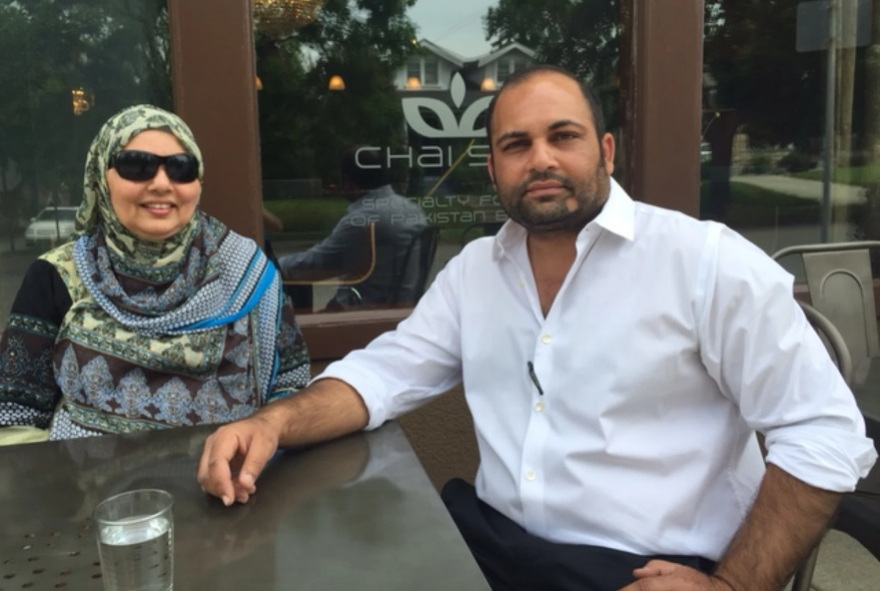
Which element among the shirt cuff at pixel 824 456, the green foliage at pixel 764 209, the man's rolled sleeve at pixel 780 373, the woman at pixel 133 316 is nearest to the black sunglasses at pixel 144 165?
the woman at pixel 133 316

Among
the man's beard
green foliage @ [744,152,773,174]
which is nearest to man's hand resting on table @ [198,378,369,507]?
the man's beard

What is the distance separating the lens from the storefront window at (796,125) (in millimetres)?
3602

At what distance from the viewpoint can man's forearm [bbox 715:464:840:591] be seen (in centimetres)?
145

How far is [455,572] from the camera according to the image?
45.9 inches

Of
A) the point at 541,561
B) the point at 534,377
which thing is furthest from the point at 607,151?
the point at 541,561

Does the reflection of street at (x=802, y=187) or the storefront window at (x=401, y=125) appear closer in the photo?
the storefront window at (x=401, y=125)

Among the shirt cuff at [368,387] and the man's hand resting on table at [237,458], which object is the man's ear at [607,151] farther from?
the man's hand resting on table at [237,458]

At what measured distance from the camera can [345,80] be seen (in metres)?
3.43

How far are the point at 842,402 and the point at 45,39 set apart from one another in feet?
9.02

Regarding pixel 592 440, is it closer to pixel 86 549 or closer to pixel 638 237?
pixel 638 237

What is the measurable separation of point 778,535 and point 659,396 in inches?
12.8

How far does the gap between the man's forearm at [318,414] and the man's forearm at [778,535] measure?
0.79 metres

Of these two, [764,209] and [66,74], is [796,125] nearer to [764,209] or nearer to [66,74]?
[764,209]

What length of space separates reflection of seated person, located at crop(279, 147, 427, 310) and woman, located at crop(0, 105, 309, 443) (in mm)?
1240
